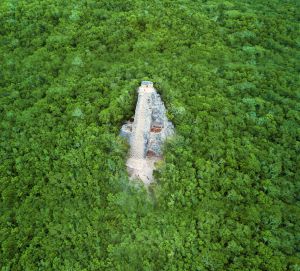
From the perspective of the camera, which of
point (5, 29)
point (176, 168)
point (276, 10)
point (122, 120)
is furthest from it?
point (276, 10)

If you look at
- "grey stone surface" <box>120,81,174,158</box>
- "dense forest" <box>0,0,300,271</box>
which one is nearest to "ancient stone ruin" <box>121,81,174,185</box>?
"grey stone surface" <box>120,81,174,158</box>

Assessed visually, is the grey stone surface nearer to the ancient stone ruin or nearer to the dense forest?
the ancient stone ruin

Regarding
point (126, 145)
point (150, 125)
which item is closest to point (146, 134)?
point (150, 125)

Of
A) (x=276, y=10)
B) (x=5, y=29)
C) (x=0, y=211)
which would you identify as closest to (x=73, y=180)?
(x=0, y=211)

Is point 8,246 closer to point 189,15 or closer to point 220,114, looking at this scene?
point 220,114

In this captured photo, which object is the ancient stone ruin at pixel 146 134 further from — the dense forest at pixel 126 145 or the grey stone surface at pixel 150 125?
the dense forest at pixel 126 145

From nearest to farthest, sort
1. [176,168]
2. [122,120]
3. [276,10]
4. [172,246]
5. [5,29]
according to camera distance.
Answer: [172,246] → [176,168] → [122,120] → [5,29] → [276,10]
